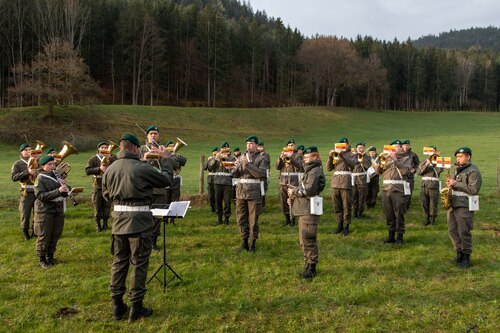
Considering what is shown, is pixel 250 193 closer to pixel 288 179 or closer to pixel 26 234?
pixel 288 179

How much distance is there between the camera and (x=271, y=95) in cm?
8494

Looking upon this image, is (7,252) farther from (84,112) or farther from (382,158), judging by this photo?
(84,112)

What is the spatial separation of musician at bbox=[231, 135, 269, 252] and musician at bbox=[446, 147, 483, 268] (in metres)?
4.25

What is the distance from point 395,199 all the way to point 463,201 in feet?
6.26

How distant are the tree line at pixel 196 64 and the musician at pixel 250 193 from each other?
35.4 m

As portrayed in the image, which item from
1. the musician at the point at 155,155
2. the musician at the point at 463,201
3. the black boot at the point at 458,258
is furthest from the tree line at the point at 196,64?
the black boot at the point at 458,258

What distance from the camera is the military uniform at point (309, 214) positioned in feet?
25.4

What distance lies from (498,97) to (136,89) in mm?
100949

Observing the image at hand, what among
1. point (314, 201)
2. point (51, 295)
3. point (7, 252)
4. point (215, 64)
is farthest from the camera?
point (215, 64)

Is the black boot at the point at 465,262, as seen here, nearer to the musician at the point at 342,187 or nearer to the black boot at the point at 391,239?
the black boot at the point at 391,239

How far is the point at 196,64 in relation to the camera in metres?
70.6

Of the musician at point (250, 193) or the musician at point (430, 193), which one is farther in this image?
the musician at point (430, 193)

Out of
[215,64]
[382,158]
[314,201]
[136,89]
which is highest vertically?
[215,64]

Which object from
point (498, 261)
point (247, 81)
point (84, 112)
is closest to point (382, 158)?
point (498, 261)
